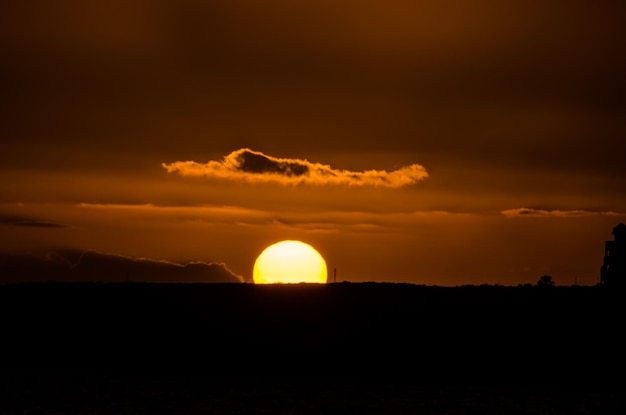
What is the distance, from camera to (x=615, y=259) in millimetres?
34406

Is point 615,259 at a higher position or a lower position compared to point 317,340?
higher

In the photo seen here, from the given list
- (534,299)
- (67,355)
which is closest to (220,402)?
(67,355)

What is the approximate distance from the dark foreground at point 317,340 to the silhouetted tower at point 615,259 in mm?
8248

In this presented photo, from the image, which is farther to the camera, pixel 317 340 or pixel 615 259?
pixel 615 259

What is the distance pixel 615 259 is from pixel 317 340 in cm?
1438

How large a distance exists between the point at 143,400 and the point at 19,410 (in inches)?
99.0

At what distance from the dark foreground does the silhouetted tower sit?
8.25 metres

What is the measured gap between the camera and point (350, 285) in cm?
A: 2819

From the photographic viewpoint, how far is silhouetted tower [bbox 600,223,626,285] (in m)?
34.0

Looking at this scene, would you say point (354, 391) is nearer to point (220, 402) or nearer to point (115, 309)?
point (220, 402)

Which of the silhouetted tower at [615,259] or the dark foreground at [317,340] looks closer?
the dark foreground at [317,340]

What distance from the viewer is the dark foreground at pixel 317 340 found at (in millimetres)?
21891

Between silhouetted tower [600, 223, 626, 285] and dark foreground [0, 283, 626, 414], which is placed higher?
silhouetted tower [600, 223, 626, 285]

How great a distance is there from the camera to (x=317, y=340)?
26.4 meters
